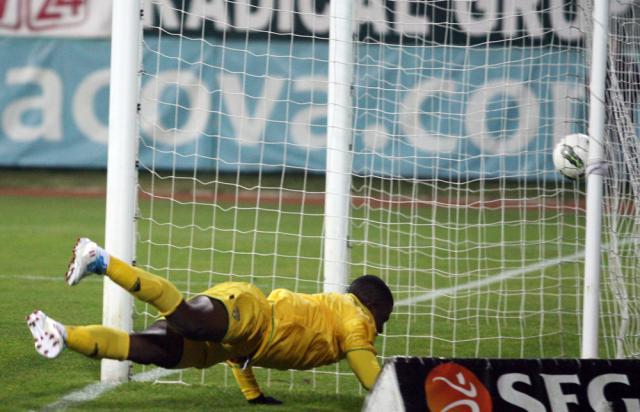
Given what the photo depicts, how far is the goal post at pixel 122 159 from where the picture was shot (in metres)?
5.72

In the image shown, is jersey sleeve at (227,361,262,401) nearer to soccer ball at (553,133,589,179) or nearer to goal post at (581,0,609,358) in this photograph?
goal post at (581,0,609,358)

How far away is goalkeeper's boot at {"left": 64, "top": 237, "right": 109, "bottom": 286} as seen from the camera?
453cm

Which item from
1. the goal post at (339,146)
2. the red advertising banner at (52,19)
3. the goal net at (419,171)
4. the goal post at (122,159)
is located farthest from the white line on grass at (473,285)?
the red advertising banner at (52,19)

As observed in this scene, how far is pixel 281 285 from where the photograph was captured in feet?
30.6

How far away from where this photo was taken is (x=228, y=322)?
472cm

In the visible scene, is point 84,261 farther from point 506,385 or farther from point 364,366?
point 506,385

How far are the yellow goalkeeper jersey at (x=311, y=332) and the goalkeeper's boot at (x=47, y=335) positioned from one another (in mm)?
829

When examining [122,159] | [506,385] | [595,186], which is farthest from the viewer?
[122,159]

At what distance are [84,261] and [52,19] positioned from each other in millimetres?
12375

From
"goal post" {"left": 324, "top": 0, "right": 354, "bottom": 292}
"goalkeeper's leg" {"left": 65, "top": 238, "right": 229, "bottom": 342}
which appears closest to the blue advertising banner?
"goal post" {"left": 324, "top": 0, "right": 354, "bottom": 292}

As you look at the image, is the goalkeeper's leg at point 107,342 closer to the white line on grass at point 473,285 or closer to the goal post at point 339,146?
the goal post at point 339,146

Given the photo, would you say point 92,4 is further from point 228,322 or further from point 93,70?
point 228,322

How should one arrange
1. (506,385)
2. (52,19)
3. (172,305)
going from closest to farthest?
(506,385) → (172,305) → (52,19)

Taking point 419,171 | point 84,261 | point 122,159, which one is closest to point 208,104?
point 419,171
